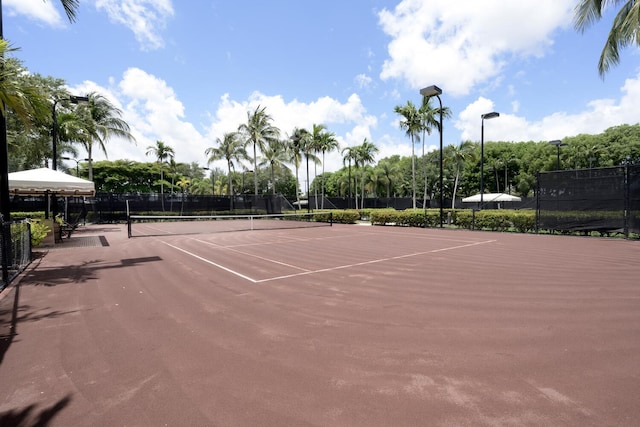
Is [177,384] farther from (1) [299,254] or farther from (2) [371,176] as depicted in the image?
(2) [371,176]

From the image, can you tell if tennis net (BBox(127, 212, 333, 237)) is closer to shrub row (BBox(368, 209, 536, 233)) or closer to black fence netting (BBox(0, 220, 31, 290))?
shrub row (BBox(368, 209, 536, 233))

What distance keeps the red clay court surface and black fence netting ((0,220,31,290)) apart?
45 cm

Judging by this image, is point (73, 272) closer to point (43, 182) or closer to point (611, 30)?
point (43, 182)

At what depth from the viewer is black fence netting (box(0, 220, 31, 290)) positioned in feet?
21.4

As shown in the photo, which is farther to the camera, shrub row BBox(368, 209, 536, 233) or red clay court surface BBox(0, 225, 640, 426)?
shrub row BBox(368, 209, 536, 233)

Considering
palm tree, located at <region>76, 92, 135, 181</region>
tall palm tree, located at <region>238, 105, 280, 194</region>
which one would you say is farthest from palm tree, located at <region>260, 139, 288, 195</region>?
palm tree, located at <region>76, 92, 135, 181</region>

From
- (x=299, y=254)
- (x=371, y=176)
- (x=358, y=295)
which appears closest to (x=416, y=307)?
(x=358, y=295)

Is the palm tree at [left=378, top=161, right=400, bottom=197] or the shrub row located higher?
the palm tree at [left=378, top=161, right=400, bottom=197]

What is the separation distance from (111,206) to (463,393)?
104 ft

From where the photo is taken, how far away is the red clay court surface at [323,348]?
2.60 meters

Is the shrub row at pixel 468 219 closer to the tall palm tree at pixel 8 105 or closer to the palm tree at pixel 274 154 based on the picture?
the palm tree at pixel 274 154

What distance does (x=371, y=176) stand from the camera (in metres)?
65.2

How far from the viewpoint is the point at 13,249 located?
766 centimetres

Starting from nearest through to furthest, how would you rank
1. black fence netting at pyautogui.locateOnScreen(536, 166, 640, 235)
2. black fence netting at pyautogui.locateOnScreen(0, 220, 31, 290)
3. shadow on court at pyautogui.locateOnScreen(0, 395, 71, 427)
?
shadow on court at pyautogui.locateOnScreen(0, 395, 71, 427), black fence netting at pyautogui.locateOnScreen(0, 220, 31, 290), black fence netting at pyautogui.locateOnScreen(536, 166, 640, 235)
